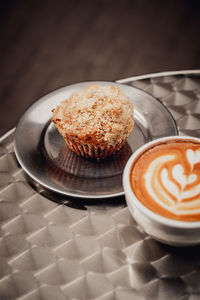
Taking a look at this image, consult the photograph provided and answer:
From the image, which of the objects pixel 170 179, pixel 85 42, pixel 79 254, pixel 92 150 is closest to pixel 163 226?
pixel 170 179

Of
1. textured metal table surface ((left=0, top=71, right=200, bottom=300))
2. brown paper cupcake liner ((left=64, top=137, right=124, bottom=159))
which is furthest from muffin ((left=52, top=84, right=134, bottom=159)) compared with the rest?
textured metal table surface ((left=0, top=71, right=200, bottom=300))

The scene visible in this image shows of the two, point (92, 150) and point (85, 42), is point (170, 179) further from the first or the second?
point (85, 42)

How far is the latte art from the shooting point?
0.71 m

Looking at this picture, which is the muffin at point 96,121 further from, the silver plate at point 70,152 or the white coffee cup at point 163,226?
the white coffee cup at point 163,226

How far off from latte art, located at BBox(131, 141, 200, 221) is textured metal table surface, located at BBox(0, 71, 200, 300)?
0.14 metres

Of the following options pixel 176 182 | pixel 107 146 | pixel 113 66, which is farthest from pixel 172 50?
pixel 176 182

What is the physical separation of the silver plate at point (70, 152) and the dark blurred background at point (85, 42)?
3.15 ft

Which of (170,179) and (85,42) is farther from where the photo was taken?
(85,42)

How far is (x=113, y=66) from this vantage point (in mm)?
2301

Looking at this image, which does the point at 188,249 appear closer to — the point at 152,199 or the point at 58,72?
the point at 152,199

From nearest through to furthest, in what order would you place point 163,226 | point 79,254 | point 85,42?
point 163,226
point 79,254
point 85,42

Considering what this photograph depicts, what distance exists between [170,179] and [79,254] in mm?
291

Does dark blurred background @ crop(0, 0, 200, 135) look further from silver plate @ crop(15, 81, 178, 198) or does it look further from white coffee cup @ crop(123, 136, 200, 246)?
white coffee cup @ crop(123, 136, 200, 246)

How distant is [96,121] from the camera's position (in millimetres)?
955
